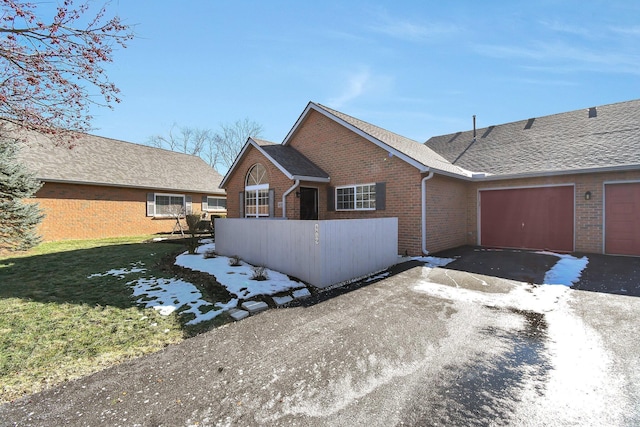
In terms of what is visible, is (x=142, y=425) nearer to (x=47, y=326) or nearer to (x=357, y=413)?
(x=357, y=413)

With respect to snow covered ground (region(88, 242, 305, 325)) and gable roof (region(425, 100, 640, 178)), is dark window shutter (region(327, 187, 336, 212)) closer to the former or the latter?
snow covered ground (region(88, 242, 305, 325))

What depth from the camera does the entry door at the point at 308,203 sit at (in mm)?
11562

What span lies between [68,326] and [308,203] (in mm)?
8646

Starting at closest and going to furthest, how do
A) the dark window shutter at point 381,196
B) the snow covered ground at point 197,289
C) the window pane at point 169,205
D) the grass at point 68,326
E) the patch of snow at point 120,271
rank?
1. the grass at point 68,326
2. the snow covered ground at point 197,289
3. the patch of snow at point 120,271
4. the dark window shutter at point 381,196
5. the window pane at point 169,205

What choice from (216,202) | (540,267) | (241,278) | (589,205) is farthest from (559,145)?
(216,202)

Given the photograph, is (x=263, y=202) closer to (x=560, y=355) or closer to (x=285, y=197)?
(x=285, y=197)

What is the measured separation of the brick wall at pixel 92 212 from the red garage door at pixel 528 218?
17967 mm

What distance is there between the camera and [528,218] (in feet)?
34.5

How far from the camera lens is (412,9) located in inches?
288

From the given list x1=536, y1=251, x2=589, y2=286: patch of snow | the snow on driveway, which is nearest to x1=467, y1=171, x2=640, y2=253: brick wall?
x1=536, y1=251, x2=589, y2=286: patch of snow

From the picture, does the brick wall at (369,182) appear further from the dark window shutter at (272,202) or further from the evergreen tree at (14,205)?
the evergreen tree at (14,205)

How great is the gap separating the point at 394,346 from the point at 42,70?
6.25m

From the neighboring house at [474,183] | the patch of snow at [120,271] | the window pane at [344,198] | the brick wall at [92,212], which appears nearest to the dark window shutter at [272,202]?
the neighboring house at [474,183]

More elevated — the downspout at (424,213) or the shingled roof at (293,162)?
the shingled roof at (293,162)
